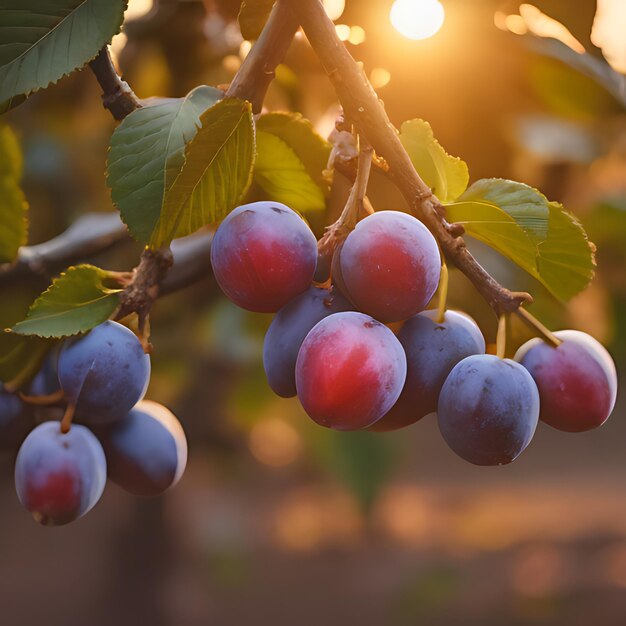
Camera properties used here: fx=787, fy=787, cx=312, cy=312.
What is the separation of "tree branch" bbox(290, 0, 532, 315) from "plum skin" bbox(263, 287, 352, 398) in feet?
0.24

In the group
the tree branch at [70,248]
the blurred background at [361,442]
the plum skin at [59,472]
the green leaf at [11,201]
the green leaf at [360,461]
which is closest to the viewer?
the plum skin at [59,472]

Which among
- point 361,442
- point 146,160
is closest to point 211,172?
point 146,160

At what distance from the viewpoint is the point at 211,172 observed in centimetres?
45

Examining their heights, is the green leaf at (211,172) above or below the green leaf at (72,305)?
above

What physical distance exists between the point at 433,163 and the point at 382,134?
0.27ft

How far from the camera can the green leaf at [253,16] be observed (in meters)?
0.55

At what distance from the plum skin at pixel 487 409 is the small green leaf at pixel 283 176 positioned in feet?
0.61

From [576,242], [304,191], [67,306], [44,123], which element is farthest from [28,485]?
[44,123]

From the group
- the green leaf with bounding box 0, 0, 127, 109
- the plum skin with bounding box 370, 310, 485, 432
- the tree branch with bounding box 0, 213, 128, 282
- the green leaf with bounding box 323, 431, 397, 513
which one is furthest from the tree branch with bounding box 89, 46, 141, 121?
the green leaf with bounding box 323, 431, 397, 513

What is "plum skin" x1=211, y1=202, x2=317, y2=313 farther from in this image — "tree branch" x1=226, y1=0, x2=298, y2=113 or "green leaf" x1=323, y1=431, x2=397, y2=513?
"green leaf" x1=323, y1=431, x2=397, y2=513

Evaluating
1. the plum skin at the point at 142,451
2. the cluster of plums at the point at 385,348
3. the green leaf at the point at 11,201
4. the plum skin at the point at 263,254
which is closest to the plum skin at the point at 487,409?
the cluster of plums at the point at 385,348

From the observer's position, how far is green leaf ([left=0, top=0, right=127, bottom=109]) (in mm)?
472

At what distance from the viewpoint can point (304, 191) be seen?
0.59 m

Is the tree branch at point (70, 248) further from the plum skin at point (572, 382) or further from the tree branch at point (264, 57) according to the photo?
the plum skin at point (572, 382)
